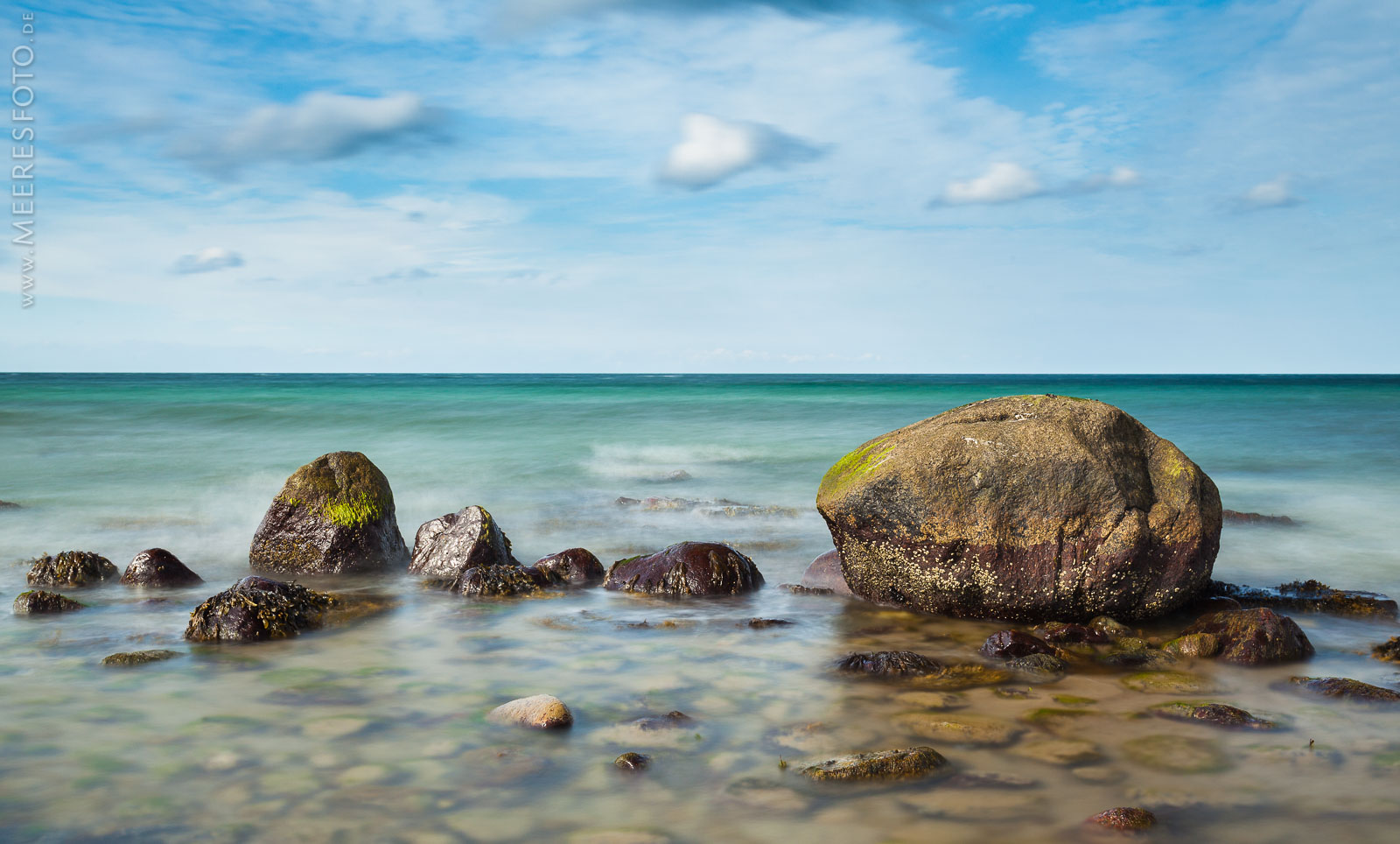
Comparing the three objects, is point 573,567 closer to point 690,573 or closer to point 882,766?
point 690,573

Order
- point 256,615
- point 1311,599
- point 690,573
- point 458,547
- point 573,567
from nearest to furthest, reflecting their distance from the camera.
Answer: point 256,615, point 1311,599, point 690,573, point 573,567, point 458,547

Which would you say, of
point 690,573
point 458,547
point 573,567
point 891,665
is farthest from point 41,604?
point 891,665

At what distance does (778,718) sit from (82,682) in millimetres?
3747

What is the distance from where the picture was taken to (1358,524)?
11.3 m

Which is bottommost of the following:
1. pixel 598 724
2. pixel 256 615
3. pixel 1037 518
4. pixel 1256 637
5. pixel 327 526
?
pixel 598 724

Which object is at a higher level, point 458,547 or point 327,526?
point 327,526

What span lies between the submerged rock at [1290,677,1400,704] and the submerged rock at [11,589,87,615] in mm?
7822

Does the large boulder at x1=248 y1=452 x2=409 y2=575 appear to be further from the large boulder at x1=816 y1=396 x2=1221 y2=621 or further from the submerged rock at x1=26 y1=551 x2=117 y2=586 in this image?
the large boulder at x1=816 y1=396 x2=1221 y2=621

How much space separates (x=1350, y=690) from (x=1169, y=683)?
2.74ft

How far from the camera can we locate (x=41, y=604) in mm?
6605

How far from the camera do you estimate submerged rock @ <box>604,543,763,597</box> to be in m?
7.29

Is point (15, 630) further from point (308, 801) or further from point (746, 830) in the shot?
point (746, 830)

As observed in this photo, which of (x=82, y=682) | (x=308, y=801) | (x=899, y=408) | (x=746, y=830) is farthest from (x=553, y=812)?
(x=899, y=408)

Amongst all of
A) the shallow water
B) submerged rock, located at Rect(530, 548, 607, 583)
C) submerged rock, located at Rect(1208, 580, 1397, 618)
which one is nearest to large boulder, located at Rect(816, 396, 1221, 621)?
the shallow water
